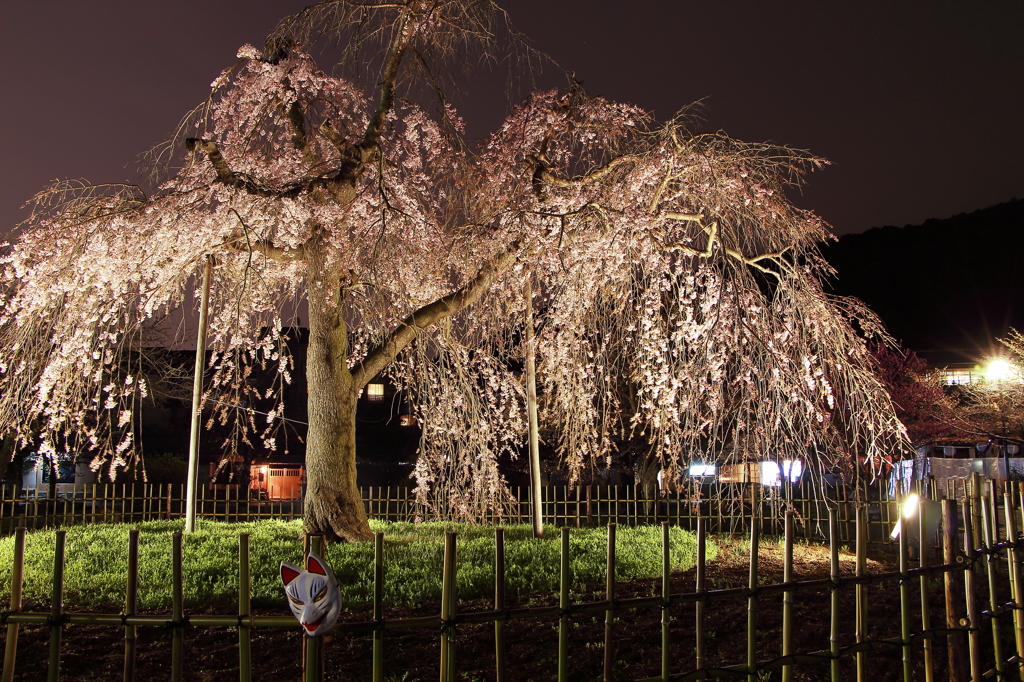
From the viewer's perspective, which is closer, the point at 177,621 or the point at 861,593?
the point at 177,621

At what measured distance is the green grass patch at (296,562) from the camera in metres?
5.93

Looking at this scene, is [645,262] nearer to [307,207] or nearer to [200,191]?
[307,207]

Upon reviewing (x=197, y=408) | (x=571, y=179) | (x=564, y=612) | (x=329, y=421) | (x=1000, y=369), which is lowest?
(x=564, y=612)

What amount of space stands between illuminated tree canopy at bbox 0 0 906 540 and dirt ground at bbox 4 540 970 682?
134 cm

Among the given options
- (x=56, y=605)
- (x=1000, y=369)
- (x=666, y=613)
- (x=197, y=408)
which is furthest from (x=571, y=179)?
(x=1000, y=369)

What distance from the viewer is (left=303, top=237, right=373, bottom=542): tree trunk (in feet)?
27.8

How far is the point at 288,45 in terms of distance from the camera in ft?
27.9

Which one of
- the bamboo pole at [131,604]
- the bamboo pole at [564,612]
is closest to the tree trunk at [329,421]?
the bamboo pole at [131,604]

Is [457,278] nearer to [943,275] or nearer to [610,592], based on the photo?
[610,592]

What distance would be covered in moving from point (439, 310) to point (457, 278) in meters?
0.70

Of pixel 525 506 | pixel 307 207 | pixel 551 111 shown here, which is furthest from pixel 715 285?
pixel 525 506

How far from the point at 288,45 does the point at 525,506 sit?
904cm

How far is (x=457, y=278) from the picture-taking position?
885 centimetres

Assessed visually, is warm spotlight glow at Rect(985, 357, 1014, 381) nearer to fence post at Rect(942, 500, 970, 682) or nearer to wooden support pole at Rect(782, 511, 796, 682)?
fence post at Rect(942, 500, 970, 682)
